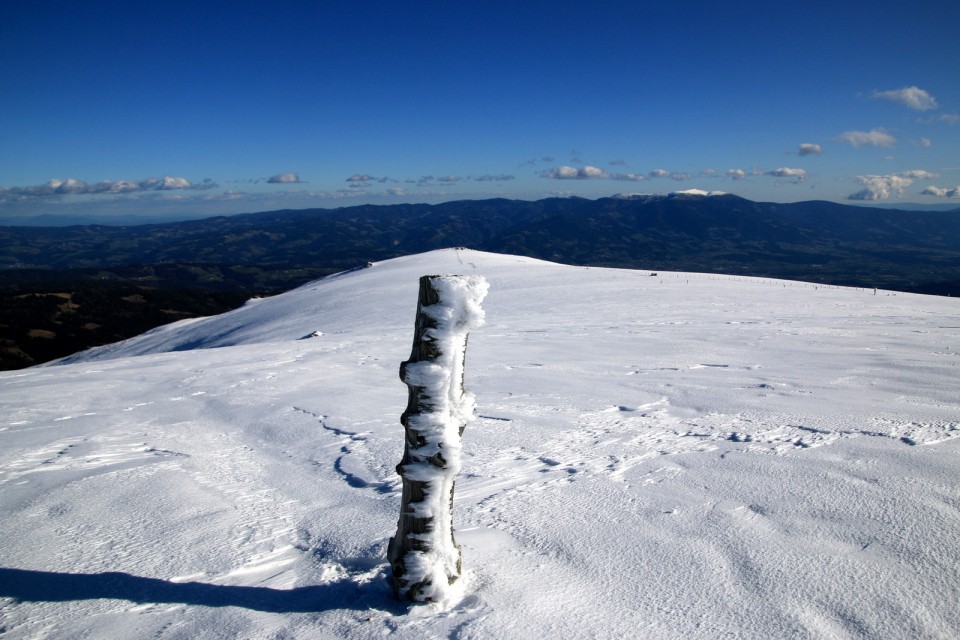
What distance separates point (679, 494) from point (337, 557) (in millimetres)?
3392

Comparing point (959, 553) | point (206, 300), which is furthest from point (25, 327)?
point (959, 553)

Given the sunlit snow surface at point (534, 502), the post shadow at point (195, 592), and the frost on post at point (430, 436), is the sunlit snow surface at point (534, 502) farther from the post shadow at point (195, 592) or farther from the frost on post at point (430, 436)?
the frost on post at point (430, 436)

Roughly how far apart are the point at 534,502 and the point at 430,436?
7.18 ft

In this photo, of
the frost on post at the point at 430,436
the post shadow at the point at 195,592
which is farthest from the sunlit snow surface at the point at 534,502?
the frost on post at the point at 430,436

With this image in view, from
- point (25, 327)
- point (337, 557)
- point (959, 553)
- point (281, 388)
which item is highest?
point (959, 553)

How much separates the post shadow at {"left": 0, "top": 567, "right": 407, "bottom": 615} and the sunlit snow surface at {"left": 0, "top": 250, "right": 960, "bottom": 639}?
2cm

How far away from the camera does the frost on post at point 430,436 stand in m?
3.60

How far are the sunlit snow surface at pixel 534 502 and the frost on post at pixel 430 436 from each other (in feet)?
1.01

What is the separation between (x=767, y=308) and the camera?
823 inches

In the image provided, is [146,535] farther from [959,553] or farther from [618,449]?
[959,553]

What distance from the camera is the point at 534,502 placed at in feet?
17.4

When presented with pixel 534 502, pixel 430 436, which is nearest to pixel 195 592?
pixel 430 436

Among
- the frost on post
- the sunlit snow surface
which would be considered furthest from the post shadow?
the frost on post

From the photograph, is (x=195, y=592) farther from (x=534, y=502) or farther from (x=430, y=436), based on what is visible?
(x=534, y=502)
